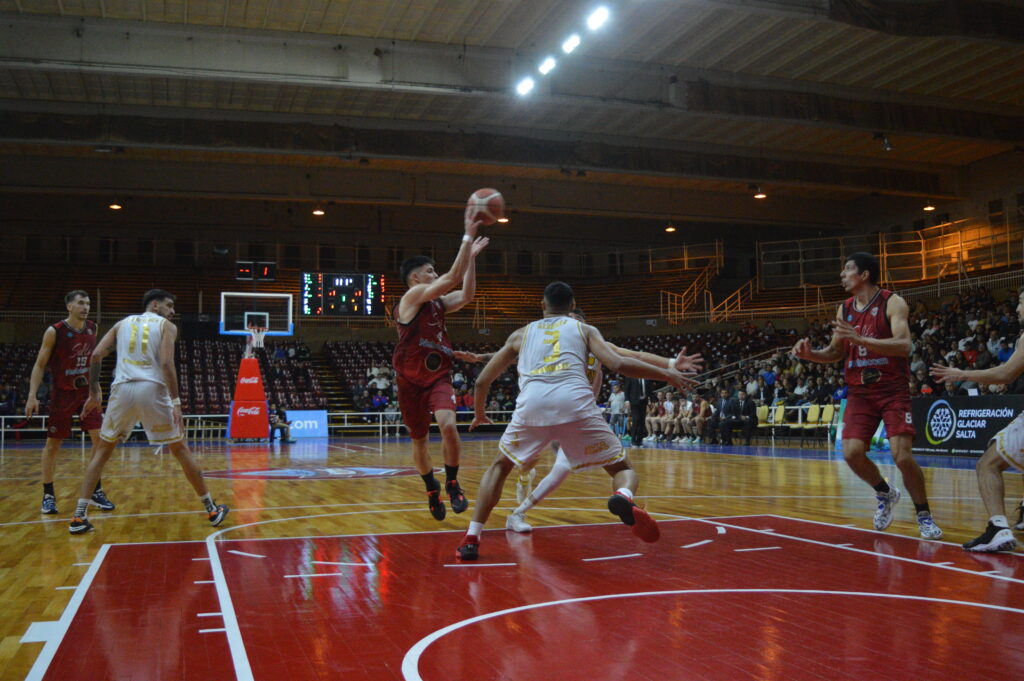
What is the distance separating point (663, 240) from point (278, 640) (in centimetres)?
3590

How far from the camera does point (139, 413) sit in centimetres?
649

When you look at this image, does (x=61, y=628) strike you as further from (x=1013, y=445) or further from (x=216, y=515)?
(x=1013, y=445)

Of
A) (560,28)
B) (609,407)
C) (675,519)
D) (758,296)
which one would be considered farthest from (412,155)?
(675,519)

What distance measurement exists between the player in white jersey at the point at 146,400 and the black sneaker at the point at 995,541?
5100 mm

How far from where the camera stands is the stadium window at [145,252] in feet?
110

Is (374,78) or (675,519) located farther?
(374,78)

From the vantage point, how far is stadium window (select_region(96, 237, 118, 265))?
3309cm

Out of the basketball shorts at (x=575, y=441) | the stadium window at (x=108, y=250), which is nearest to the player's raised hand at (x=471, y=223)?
the basketball shorts at (x=575, y=441)

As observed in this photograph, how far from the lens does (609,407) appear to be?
2323 centimetres

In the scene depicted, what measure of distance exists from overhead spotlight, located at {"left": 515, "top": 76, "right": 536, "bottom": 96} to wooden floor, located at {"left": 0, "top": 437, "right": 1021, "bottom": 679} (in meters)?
8.69

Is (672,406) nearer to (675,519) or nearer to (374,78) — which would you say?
(374,78)

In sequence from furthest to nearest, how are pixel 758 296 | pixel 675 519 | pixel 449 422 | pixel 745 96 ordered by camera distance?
pixel 758 296
pixel 745 96
pixel 675 519
pixel 449 422

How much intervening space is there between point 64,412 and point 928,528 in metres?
6.96

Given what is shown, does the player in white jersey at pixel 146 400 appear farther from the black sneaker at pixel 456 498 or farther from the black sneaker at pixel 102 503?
the black sneaker at pixel 456 498
